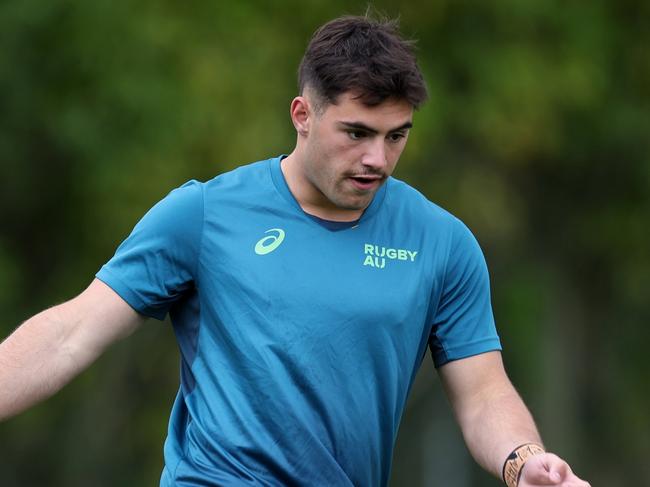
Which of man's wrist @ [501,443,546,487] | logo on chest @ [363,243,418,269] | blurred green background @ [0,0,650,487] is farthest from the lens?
blurred green background @ [0,0,650,487]

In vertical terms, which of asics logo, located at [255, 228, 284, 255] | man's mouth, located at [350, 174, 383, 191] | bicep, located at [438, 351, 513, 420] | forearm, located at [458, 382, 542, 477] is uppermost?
man's mouth, located at [350, 174, 383, 191]

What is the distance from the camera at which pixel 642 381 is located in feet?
92.8

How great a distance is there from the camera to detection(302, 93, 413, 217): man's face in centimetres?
582

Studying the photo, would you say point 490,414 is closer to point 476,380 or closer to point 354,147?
point 476,380

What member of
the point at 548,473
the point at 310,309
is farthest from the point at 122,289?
the point at 548,473

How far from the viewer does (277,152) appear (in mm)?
18359

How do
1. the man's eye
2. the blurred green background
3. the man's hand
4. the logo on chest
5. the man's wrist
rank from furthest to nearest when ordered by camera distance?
the blurred green background, the logo on chest, the man's eye, the man's wrist, the man's hand

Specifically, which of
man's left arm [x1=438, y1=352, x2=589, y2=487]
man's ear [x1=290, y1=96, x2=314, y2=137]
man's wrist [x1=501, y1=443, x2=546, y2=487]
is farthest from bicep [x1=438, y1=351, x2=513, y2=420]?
man's ear [x1=290, y1=96, x2=314, y2=137]

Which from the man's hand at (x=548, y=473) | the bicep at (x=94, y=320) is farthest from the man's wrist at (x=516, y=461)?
the bicep at (x=94, y=320)

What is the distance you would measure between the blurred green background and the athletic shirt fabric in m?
12.1

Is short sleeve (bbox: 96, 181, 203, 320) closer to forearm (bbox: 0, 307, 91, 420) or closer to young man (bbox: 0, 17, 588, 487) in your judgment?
young man (bbox: 0, 17, 588, 487)

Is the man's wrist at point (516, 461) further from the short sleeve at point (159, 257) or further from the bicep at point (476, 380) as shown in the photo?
the short sleeve at point (159, 257)

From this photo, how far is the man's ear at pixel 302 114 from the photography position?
603 centimetres

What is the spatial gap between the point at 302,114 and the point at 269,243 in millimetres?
495
